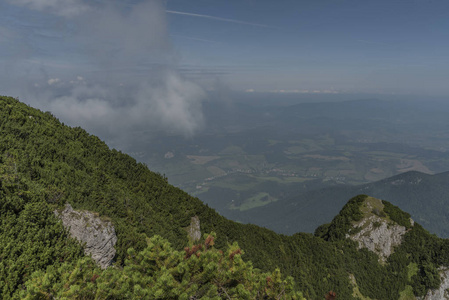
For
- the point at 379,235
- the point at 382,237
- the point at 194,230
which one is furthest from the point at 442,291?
the point at 194,230

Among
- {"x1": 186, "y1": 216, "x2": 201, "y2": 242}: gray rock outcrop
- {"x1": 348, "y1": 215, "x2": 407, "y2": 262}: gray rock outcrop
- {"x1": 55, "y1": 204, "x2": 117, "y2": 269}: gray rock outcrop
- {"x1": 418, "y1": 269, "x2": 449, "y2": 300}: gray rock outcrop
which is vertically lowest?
{"x1": 418, "y1": 269, "x2": 449, "y2": 300}: gray rock outcrop

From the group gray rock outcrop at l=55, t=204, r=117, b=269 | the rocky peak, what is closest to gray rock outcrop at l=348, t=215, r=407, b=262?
the rocky peak

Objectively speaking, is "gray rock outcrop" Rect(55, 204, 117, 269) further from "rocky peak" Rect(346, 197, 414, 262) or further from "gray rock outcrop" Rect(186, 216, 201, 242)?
"rocky peak" Rect(346, 197, 414, 262)

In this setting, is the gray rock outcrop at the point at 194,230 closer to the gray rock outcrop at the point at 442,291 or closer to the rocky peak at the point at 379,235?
the rocky peak at the point at 379,235

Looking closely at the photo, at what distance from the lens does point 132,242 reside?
24.2m

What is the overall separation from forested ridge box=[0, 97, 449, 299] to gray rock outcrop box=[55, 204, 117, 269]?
0.99 m

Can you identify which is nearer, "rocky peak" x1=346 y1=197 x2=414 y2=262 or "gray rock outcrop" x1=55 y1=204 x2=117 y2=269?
"gray rock outcrop" x1=55 y1=204 x2=117 y2=269

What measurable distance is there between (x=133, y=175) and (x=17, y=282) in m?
39.4

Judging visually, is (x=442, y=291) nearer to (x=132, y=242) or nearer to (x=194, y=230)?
(x=194, y=230)

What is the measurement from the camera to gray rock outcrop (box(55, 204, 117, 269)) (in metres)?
18.9

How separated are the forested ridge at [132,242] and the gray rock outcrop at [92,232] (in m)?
0.99

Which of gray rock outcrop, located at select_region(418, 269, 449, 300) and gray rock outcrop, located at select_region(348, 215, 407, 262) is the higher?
gray rock outcrop, located at select_region(348, 215, 407, 262)

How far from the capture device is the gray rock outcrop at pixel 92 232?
18906mm

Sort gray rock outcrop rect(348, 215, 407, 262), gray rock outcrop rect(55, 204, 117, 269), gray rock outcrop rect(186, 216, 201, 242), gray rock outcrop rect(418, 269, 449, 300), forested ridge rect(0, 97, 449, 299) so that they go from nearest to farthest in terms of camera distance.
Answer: forested ridge rect(0, 97, 449, 299)
gray rock outcrop rect(55, 204, 117, 269)
gray rock outcrop rect(186, 216, 201, 242)
gray rock outcrop rect(418, 269, 449, 300)
gray rock outcrop rect(348, 215, 407, 262)
